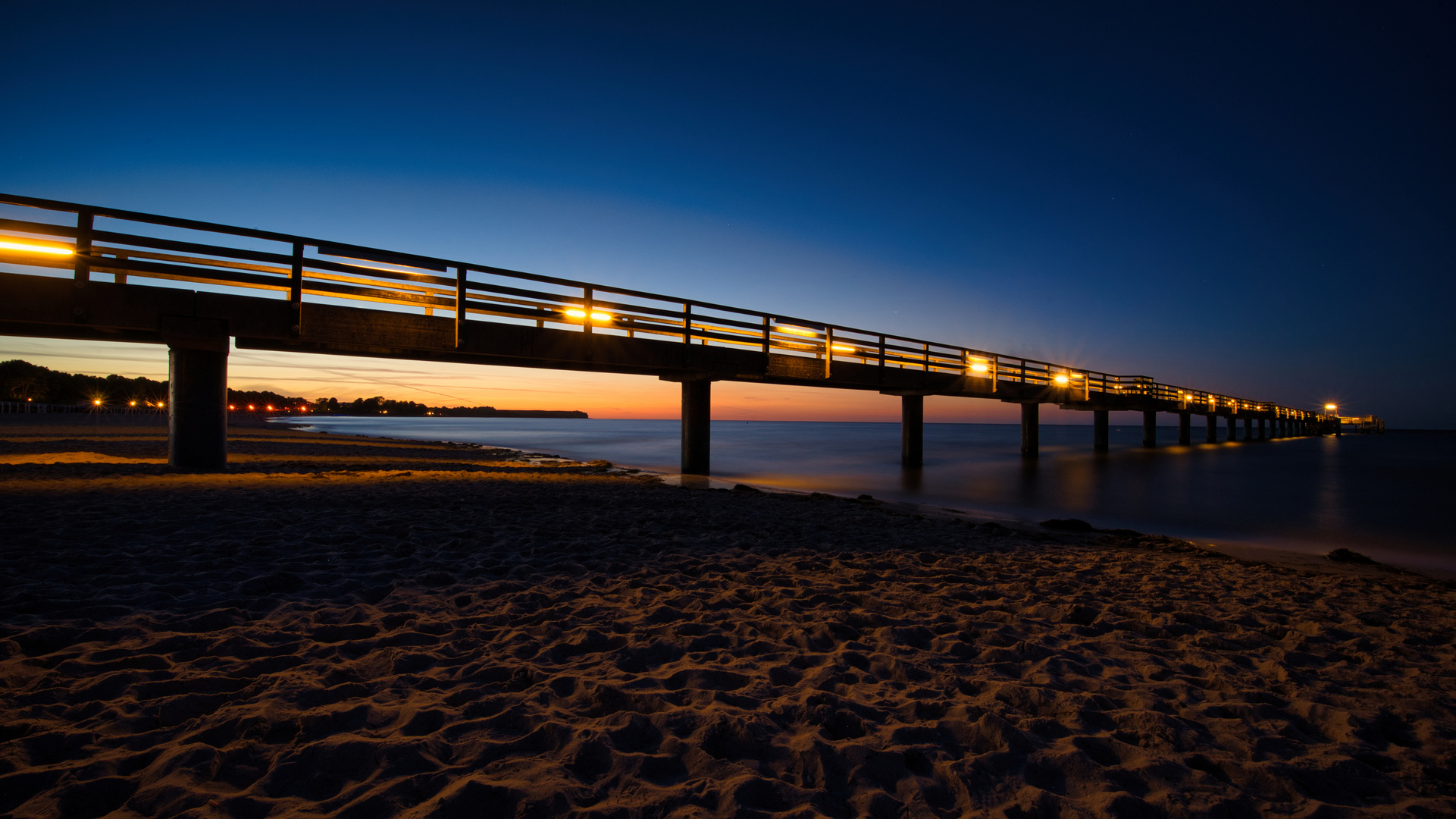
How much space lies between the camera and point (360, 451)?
71.8 feet

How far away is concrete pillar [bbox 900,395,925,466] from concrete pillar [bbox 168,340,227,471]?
2125 cm

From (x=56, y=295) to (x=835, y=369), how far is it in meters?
16.3

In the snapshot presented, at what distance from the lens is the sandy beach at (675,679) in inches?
90.7


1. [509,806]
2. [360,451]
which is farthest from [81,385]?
[509,806]

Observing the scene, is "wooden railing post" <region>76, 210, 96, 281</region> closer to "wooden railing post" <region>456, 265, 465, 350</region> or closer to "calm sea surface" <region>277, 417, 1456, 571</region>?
"wooden railing post" <region>456, 265, 465, 350</region>

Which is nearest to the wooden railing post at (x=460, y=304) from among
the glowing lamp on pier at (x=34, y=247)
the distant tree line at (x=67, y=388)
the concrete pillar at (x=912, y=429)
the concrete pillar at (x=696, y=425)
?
the glowing lamp on pier at (x=34, y=247)

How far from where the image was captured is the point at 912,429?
80.3 feet

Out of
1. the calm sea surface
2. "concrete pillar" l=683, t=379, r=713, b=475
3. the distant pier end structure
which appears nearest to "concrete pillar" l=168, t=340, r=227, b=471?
the distant pier end structure

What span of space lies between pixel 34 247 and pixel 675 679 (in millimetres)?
11384

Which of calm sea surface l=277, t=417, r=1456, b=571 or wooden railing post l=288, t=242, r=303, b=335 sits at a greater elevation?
wooden railing post l=288, t=242, r=303, b=335

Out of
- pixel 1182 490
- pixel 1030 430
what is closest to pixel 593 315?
pixel 1182 490

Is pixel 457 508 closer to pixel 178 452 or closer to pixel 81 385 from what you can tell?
pixel 178 452

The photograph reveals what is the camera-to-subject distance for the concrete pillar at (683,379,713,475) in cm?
1650

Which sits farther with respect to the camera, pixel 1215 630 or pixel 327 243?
pixel 327 243
